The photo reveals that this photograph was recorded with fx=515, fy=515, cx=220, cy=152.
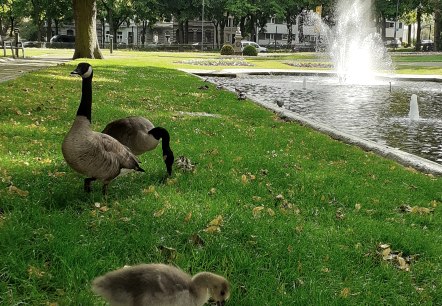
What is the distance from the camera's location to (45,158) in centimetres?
689

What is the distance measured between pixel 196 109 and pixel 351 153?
5.40 meters

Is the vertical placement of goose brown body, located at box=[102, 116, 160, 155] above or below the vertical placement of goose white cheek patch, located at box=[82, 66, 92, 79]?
below

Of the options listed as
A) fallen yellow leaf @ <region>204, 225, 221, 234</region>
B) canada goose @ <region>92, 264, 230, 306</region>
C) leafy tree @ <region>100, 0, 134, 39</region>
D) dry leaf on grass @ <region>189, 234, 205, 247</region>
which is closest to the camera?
canada goose @ <region>92, 264, 230, 306</region>

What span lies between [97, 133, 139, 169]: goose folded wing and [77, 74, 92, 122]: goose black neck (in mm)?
254

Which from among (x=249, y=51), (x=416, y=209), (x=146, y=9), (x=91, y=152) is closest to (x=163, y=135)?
(x=91, y=152)

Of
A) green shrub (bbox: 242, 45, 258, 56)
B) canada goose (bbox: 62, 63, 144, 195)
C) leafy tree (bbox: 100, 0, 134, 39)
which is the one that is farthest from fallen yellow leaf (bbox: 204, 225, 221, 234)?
leafy tree (bbox: 100, 0, 134, 39)

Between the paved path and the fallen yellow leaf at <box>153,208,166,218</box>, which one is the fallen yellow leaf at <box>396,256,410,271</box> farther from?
the paved path

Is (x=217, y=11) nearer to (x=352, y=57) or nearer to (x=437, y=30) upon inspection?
(x=437, y=30)

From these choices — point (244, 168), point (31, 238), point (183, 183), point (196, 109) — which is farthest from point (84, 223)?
point (196, 109)

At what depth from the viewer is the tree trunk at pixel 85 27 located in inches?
1254

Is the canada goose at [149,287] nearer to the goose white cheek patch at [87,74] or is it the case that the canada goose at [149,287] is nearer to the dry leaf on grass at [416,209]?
the goose white cheek patch at [87,74]

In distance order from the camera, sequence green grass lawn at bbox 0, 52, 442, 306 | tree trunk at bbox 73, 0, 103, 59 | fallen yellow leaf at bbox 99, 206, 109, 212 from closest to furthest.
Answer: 1. green grass lawn at bbox 0, 52, 442, 306
2. fallen yellow leaf at bbox 99, 206, 109, 212
3. tree trunk at bbox 73, 0, 103, 59

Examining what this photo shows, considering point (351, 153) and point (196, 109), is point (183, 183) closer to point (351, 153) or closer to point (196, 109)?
point (351, 153)

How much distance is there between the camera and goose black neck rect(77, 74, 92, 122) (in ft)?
16.7
